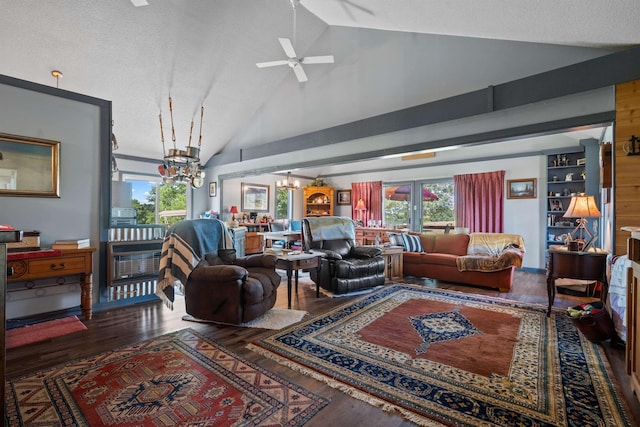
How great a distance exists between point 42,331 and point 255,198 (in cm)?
627

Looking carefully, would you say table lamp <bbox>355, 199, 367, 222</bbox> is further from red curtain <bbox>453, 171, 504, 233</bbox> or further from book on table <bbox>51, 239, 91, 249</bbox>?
book on table <bbox>51, 239, 91, 249</bbox>

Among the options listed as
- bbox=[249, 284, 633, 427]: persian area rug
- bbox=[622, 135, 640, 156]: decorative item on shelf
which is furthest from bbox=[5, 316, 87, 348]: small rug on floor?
bbox=[622, 135, 640, 156]: decorative item on shelf

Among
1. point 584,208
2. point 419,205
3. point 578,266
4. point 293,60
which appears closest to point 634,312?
point 578,266

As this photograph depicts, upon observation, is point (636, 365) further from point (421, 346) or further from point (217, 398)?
point (217, 398)

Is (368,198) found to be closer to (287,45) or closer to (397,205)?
(397,205)

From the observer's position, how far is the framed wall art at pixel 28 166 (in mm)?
3000

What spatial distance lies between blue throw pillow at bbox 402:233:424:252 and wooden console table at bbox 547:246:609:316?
238 cm

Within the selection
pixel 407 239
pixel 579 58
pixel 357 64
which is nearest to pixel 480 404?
pixel 579 58

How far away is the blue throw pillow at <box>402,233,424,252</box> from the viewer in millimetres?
5582

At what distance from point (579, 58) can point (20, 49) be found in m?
6.56

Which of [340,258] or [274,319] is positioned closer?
[274,319]

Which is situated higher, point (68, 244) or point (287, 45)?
point (287, 45)

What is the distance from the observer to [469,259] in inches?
190

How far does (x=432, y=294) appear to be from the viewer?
13.9ft
